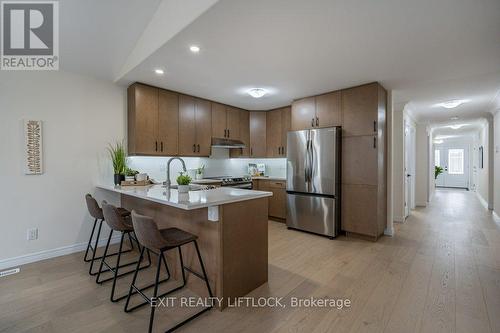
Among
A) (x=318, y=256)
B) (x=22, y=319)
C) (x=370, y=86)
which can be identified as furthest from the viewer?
(x=370, y=86)

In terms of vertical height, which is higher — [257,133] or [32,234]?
[257,133]

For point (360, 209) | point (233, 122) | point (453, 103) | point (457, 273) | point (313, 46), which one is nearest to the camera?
point (313, 46)

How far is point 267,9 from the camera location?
1832 millimetres

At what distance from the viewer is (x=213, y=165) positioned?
5.06 meters

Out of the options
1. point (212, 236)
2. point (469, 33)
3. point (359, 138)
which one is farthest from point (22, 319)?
point (469, 33)

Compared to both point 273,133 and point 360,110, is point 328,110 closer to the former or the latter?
point 360,110

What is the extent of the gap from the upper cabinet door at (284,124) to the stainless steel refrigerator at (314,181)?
30.6 inches

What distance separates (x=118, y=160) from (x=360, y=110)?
373 cm

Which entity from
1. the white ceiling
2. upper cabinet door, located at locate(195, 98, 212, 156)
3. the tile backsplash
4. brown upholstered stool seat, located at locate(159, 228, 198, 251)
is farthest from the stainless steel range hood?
brown upholstered stool seat, located at locate(159, 228, 198, 251)

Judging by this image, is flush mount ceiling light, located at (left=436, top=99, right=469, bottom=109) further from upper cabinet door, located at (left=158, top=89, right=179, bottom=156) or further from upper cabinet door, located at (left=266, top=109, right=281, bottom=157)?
upper cabinet door, located at (left=158, top=89, right=179, bottom=156)

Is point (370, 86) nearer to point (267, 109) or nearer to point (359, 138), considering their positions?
point (359, 138)

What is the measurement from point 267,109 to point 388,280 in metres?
3.95

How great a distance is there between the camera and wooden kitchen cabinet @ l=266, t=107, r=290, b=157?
504cm

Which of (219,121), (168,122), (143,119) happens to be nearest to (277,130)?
(219,121)
